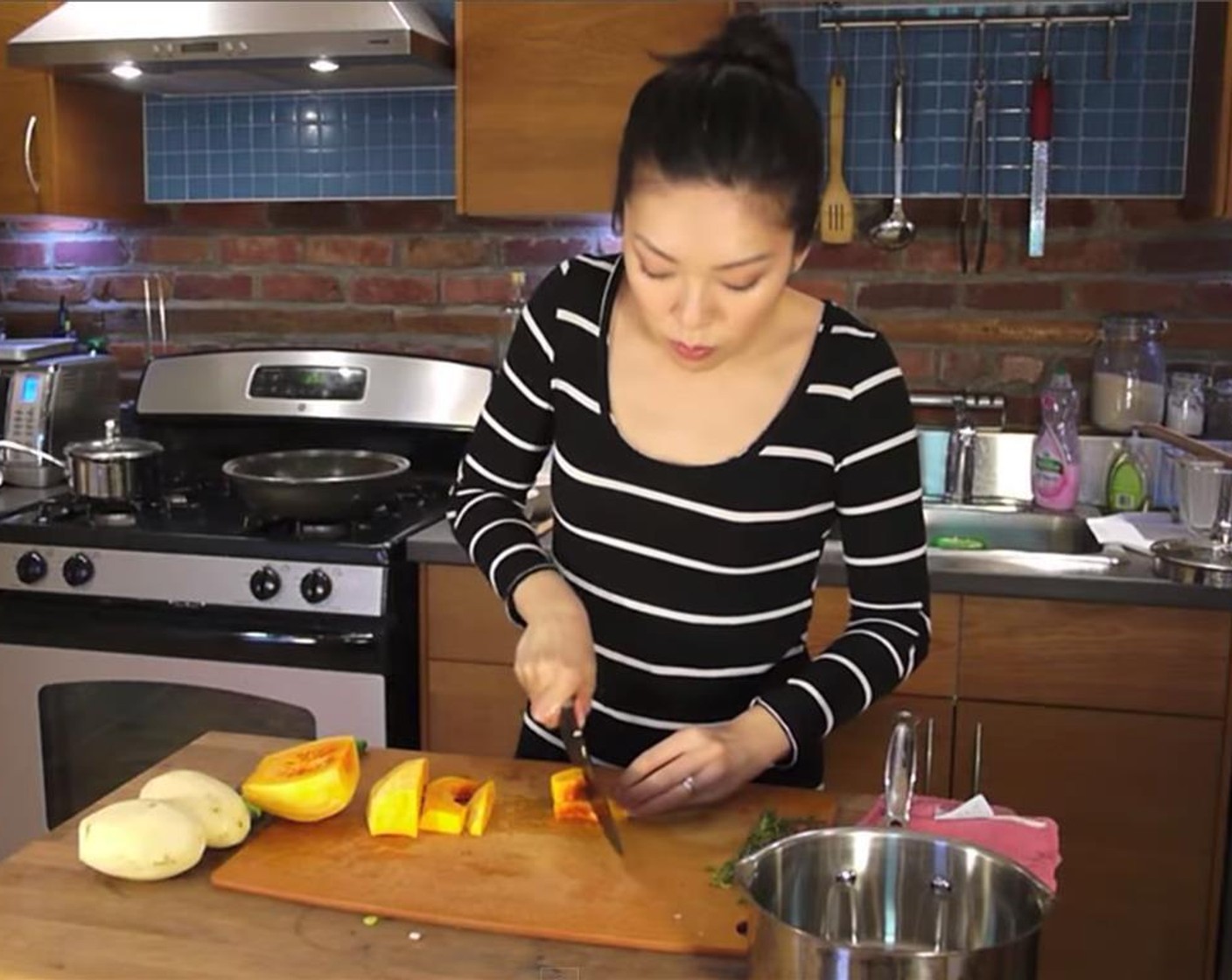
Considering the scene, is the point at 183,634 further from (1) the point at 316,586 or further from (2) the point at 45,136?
(2) the point at 45,136

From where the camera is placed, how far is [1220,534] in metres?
2.06

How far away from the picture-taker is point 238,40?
231 centimetres

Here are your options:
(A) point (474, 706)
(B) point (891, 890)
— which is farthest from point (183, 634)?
(B) point (891, 890)

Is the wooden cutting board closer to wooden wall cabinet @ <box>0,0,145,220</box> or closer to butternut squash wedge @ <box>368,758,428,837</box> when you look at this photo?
butternut squash wedge @ <box>368,758,428,837</box>

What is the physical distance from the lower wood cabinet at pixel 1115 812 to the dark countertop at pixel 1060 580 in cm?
17

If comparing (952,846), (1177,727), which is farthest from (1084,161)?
(952,846)

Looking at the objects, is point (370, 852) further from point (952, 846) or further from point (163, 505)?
point (163, 505)

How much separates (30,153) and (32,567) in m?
0.82

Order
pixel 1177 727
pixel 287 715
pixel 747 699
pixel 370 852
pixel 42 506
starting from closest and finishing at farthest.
Result: pixel 370 852
pixel 747 699
pixel 1177 727
pixel 287 715
pixel 42 506

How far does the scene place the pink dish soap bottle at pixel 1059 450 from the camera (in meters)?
2.43

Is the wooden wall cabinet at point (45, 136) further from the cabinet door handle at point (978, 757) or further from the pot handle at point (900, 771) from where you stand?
the pot handle at point (900, 771)

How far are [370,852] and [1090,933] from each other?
135 cm

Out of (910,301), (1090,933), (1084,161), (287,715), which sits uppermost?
(1084,161)

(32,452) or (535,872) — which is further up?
(32,452)
